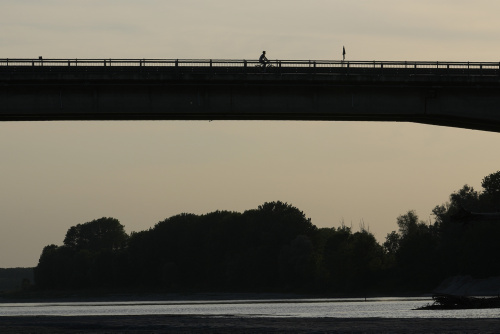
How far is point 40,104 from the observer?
79375 millimetres

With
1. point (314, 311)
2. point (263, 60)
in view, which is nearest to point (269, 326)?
point (263, 60)

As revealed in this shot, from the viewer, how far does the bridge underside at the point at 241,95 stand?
79250 mm

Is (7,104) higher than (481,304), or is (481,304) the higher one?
(7,104)

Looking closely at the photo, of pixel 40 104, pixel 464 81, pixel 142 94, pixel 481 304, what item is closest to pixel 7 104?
pixel 40 104

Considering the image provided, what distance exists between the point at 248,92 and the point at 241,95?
20.1 inches

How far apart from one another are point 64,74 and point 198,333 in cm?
2222

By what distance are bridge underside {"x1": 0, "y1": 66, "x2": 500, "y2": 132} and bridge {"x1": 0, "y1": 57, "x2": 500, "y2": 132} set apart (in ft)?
0.22

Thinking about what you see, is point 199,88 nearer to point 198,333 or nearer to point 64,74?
point 64,74

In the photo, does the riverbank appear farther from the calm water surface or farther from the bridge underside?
the bridge underside

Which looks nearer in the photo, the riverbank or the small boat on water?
the riverbank

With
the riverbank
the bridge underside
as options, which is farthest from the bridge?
the riverbank

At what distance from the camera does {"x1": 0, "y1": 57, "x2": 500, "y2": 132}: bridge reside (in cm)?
7931

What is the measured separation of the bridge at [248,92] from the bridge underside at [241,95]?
0.07 metres

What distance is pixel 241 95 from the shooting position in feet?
265
